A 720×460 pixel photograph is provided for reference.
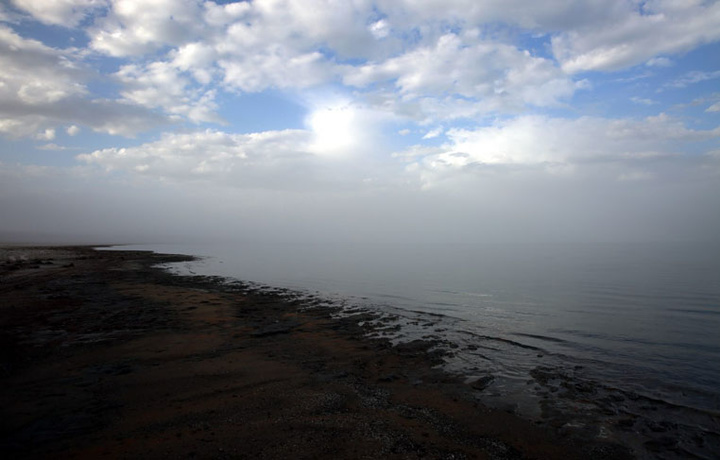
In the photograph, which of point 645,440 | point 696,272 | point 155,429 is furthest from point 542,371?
point 696,272

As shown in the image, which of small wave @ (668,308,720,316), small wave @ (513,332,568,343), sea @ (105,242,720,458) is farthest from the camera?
small wave @ (668,308,720,316)

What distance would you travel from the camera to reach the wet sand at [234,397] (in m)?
6.21

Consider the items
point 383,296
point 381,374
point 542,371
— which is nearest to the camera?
point 381,374

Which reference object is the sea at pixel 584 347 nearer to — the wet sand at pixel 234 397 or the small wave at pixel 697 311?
the small wave at pixel 697 311

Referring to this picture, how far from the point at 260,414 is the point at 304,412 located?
0.92m

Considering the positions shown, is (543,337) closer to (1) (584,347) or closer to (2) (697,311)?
(1) (584,347)

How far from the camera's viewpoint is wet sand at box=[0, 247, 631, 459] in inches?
245

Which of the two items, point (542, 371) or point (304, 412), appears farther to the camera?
point (542, 371)

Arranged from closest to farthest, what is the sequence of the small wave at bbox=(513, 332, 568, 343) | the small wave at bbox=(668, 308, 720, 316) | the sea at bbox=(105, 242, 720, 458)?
1. the sea at bbox=(105, 242, 720, 458)
2. the small wave at bbox=(513, 332, 568, 343)
3. the small wave at bbox=(668, 308, 720, 316)

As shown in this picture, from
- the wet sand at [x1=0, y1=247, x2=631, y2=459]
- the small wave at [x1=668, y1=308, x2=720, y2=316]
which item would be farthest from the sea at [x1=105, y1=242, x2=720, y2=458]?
the wet sand at [x1=0, y1=247, x2=631, y2=459]

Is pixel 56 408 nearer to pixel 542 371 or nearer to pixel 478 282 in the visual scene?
pixel 542 371

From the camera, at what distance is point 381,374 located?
33.8ft

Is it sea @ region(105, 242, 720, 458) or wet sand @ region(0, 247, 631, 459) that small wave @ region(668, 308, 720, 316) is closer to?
sea @ region(105, 242, 720, 458)

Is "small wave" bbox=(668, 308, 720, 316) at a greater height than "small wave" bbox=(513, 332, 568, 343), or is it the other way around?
"small wave" bbox=(668, 308, 720, 316)
